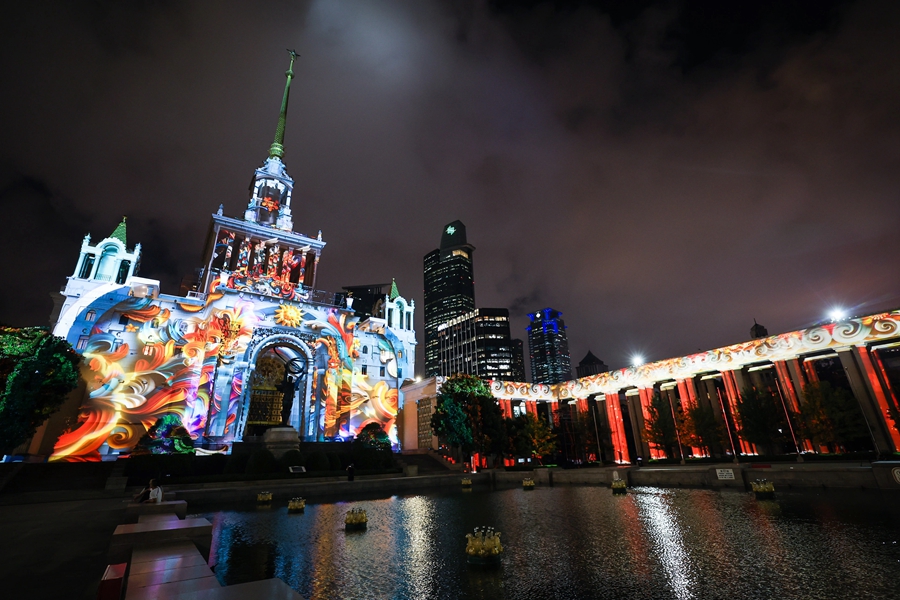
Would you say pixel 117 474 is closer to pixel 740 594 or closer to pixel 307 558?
pixel 307 558

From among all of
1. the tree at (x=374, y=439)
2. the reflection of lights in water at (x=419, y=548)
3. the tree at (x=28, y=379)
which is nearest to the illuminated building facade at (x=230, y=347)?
the tree at (x=374, y=439)

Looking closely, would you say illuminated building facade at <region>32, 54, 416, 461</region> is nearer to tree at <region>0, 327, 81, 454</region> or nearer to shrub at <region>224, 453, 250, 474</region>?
tree at <region>0, 327, 81, 454</region>

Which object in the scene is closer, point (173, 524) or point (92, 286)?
point (173, 524)

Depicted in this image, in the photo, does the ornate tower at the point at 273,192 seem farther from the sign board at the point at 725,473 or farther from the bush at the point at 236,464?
the sign board at the point at 725,473

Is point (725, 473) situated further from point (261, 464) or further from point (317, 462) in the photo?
point (261, 464)

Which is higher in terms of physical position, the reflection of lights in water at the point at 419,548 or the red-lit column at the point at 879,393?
the red-lit column at the point at 879,393

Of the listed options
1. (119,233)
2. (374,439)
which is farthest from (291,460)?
(119,233)

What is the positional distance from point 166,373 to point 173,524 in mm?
32688

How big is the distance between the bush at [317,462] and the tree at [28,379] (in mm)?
16545

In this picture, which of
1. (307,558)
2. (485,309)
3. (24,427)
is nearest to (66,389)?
(24,427)

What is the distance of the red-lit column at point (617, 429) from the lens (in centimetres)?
4534

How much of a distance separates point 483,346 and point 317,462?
12845 centimetres

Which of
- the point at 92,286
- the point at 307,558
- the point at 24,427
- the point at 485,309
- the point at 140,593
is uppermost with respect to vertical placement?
the point at 485,309

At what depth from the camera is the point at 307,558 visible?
8320 mm
